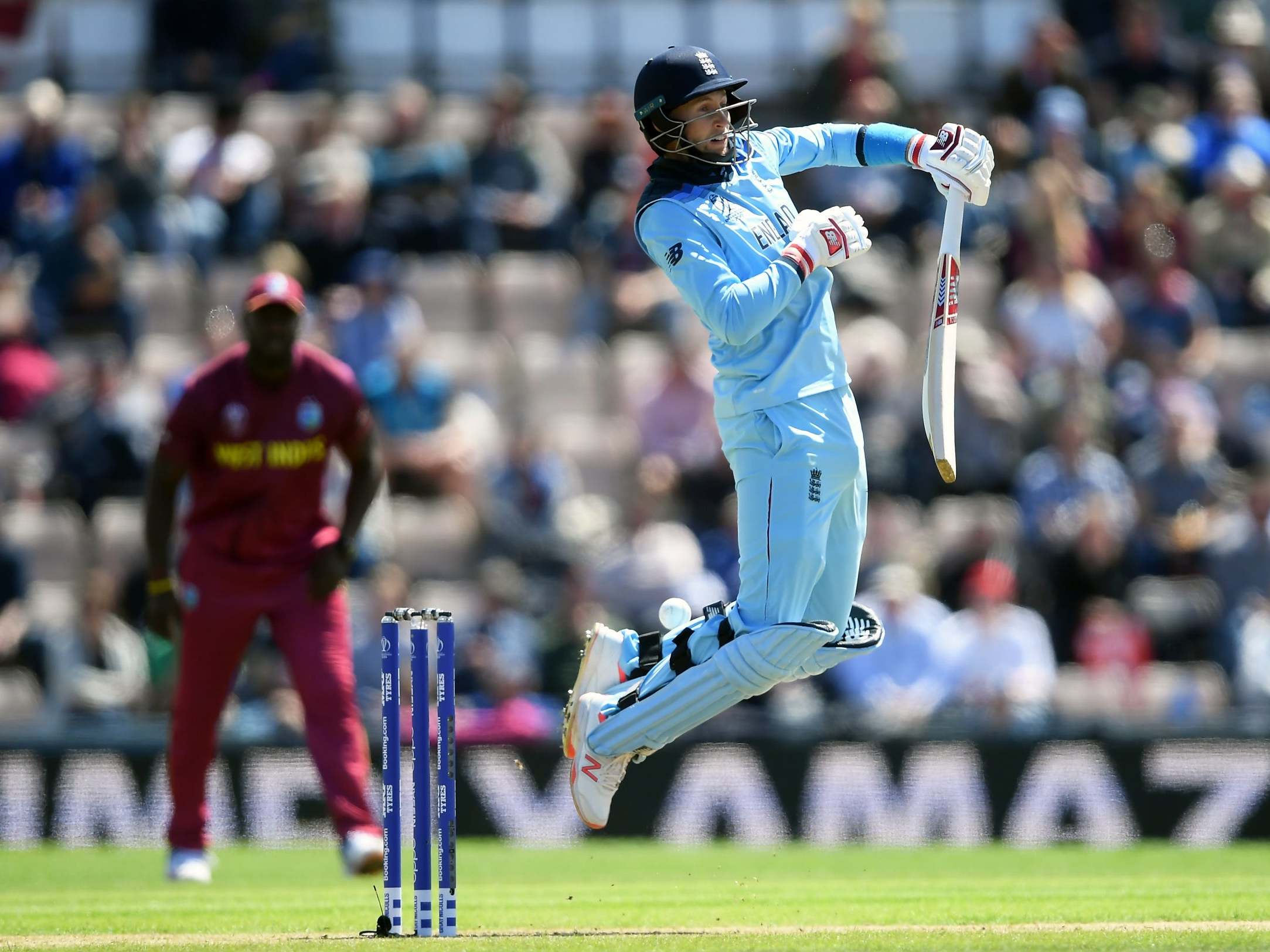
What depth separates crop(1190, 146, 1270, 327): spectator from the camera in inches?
569

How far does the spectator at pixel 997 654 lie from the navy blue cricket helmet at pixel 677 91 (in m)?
5.53

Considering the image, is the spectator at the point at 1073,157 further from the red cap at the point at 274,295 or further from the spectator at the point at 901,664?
the red cap at the point at 274,295

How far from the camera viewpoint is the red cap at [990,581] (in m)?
11.8

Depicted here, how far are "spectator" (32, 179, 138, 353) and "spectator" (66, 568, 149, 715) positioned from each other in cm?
237

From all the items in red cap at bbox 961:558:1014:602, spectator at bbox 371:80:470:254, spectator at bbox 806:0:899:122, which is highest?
spectator at bbox 806:0:899:122

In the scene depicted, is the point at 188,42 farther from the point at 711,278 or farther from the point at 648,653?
the point at 711,278

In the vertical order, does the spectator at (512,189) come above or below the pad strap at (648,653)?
above

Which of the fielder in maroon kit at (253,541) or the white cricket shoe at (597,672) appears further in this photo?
the fielder in maroon kit at (253,541)

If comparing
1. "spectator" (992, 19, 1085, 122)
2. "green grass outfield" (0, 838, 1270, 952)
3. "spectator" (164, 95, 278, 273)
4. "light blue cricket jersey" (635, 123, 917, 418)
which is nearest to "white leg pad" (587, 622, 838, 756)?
"green grass outfield" (0, 838, 1270, 952)

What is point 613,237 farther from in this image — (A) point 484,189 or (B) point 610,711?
(B) point 610,711

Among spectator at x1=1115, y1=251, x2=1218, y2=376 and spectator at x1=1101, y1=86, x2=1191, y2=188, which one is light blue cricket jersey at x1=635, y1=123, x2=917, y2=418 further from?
spectator at x1=1101, y1=86, x2=1191, y2=188

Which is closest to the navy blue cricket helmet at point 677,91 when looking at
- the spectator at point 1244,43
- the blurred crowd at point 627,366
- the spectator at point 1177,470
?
the blurred crowd at point 627,366

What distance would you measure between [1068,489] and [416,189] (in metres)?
5.05

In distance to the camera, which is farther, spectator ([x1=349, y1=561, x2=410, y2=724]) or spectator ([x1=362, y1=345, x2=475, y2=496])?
spectator ([x1=362, y1=345, x2=475, y2=496])
